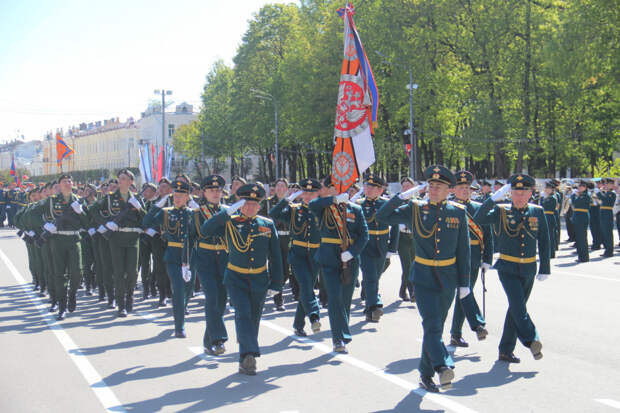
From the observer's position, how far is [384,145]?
149 feet

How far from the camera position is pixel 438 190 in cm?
643

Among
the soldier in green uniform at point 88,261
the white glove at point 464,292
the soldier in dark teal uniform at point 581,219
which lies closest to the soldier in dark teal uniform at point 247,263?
the white glove at point 464,292

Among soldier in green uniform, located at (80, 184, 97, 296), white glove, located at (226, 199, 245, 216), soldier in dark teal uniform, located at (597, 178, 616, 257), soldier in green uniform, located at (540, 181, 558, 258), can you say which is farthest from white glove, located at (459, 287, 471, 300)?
soldier in dark teal uniform, located at (597, 178, 616, 257)

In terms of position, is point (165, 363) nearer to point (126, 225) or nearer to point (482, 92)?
point (126, 225)

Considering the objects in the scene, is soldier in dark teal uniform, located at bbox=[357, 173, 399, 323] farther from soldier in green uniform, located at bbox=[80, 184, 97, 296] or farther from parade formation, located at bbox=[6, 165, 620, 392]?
soldier in green uniform, located at bbox=[80, 184, 97, 296]

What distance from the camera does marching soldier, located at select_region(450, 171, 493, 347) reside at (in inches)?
312

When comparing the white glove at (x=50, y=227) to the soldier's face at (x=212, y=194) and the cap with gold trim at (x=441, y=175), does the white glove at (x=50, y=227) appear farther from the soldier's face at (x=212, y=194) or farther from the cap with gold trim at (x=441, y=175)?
the cap with gold trim at (x=441, y=175)

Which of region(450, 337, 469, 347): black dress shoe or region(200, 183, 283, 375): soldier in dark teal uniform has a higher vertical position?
region(200, 183, 283, 375): soldier in dark teal uniform

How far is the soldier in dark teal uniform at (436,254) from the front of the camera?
20.5 feet

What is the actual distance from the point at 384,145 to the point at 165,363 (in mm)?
38802

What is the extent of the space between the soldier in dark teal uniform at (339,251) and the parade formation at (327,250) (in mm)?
13

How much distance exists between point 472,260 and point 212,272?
3.09m

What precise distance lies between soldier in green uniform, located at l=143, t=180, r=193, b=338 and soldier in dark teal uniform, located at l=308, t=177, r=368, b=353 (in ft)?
5.29

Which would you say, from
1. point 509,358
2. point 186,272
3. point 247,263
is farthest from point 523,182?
point 186,272
